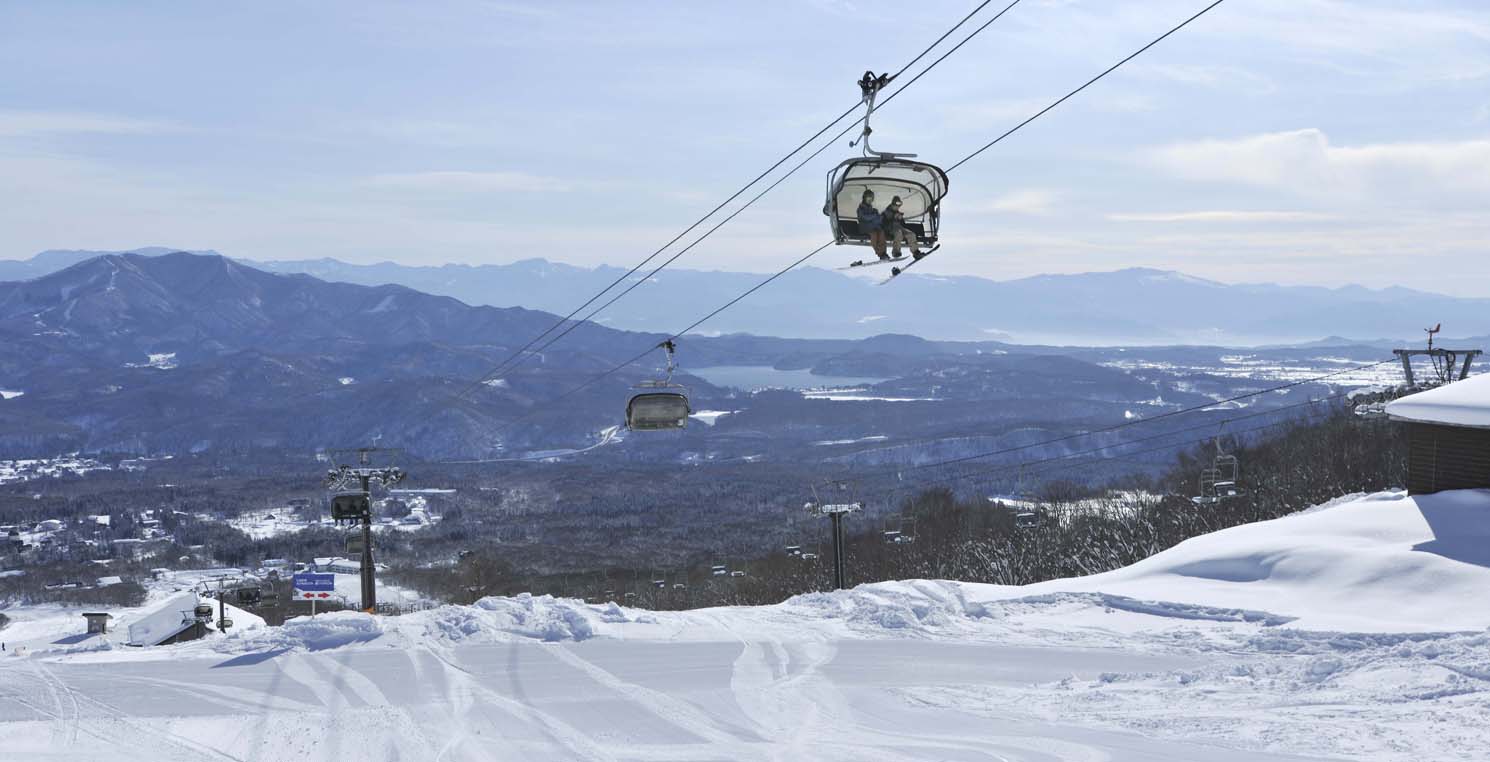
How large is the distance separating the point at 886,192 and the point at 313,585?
830 inches

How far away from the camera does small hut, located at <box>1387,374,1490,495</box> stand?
2589 centimetres

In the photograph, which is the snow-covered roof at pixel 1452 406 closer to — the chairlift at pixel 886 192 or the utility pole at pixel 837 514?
the utility pole at pixel 837 514

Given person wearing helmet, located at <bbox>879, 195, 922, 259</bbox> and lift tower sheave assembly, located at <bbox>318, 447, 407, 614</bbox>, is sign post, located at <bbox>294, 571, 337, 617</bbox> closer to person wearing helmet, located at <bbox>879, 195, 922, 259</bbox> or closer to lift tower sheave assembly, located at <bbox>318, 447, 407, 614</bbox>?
lift tower sheave assembly, located at <bbox>318, 447, 407, 614</bbox>

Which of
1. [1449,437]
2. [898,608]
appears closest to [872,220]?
[898,608]

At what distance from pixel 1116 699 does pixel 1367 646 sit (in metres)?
3.80

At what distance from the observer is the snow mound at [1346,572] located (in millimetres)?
17406

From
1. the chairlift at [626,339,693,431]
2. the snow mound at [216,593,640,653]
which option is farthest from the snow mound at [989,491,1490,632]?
the snow mound at [216,593,640,653]

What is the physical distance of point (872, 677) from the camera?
1524cm

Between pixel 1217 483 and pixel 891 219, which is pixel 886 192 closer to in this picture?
pixel 891 219

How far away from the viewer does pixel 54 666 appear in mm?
17156

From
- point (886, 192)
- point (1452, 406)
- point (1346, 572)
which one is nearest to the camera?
point (886, 192)

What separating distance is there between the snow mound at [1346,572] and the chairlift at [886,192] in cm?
810

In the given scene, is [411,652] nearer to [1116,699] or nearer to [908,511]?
[1116,699]

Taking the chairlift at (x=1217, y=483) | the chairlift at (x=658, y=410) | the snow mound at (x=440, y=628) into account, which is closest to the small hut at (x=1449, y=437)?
the chairlift at (x=1217, y=483)
